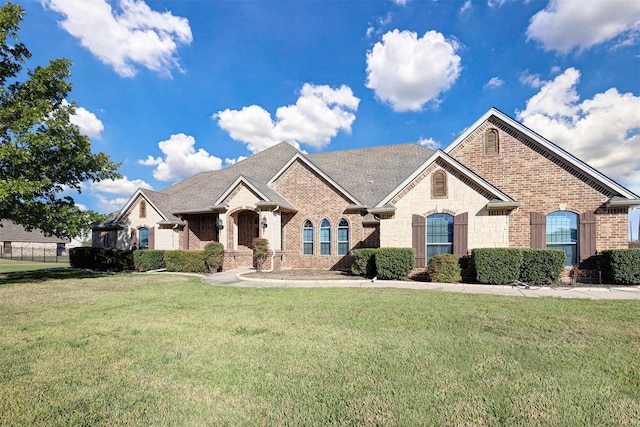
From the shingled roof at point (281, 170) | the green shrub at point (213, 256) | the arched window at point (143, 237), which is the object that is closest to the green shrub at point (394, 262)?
the shingled roof at point (281, 170)

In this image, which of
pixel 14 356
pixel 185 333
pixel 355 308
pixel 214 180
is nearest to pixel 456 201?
pixel 355 308

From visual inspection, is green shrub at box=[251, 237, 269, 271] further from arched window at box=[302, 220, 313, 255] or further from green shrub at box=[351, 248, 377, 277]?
green shrub at box=[351, 248, 377, 277]

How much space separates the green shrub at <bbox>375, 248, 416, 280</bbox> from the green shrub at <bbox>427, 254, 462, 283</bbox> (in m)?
0.98

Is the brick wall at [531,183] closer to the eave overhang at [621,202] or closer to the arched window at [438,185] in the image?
the eave overhang at [621,202]

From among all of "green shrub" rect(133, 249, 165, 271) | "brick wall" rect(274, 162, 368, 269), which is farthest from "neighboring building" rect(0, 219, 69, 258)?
"brick wall" rect(274, 162, 368, 269)

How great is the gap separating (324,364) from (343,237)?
1385 centimetres

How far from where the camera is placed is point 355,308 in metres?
8.17

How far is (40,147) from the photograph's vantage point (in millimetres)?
13328

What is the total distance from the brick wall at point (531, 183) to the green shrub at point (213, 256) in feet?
42.8

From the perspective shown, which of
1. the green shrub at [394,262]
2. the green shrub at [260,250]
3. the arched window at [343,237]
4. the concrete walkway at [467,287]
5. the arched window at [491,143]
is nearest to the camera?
the concrete walkway at [467,287]

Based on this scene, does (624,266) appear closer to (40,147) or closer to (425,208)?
(425,208)

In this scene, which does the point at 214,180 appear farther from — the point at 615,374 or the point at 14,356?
the point at 615,374

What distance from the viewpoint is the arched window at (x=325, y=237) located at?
18.6 metres

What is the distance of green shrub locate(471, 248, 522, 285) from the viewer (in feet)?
40.7
